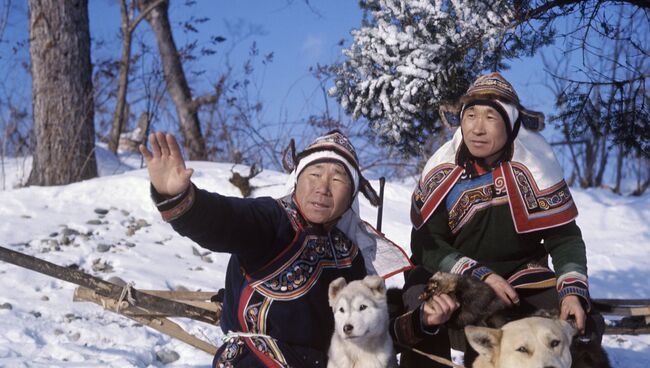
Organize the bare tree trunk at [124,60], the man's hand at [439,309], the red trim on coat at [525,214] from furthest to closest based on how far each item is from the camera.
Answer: the bare tree trunk at [124,60] < the red trim on coat at [525,214] < the man's hand at [439,309]

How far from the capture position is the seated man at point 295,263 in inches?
98.0

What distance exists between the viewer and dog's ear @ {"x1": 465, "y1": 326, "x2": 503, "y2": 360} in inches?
81.4

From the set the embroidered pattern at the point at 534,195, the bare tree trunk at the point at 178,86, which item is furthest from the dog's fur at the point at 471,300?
the bare tree trunk at the point at 178,86

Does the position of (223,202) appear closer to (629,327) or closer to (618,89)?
(629,327)

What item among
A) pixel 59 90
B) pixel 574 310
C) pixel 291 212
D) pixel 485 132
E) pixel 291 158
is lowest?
pixel 574 310

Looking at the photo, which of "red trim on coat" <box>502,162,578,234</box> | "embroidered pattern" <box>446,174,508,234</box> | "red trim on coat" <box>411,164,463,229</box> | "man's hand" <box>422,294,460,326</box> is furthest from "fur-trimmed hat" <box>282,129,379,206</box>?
"red trim on coat" <box>502,162,578,234</box>

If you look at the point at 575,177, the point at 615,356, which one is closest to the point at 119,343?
the point at 615,356

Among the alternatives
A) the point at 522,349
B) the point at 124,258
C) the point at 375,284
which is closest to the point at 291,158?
the point at 375,284

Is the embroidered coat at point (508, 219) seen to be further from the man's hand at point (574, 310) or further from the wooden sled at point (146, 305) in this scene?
the wooden sled at point (146, 305)

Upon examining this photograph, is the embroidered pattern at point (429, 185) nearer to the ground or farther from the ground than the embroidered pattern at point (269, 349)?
farther from the ground

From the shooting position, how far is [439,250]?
2.86 meters

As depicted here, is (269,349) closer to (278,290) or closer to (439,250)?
(278,290)

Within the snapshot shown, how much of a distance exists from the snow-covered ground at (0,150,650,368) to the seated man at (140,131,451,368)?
1530 mm

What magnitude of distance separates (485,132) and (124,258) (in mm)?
3803
